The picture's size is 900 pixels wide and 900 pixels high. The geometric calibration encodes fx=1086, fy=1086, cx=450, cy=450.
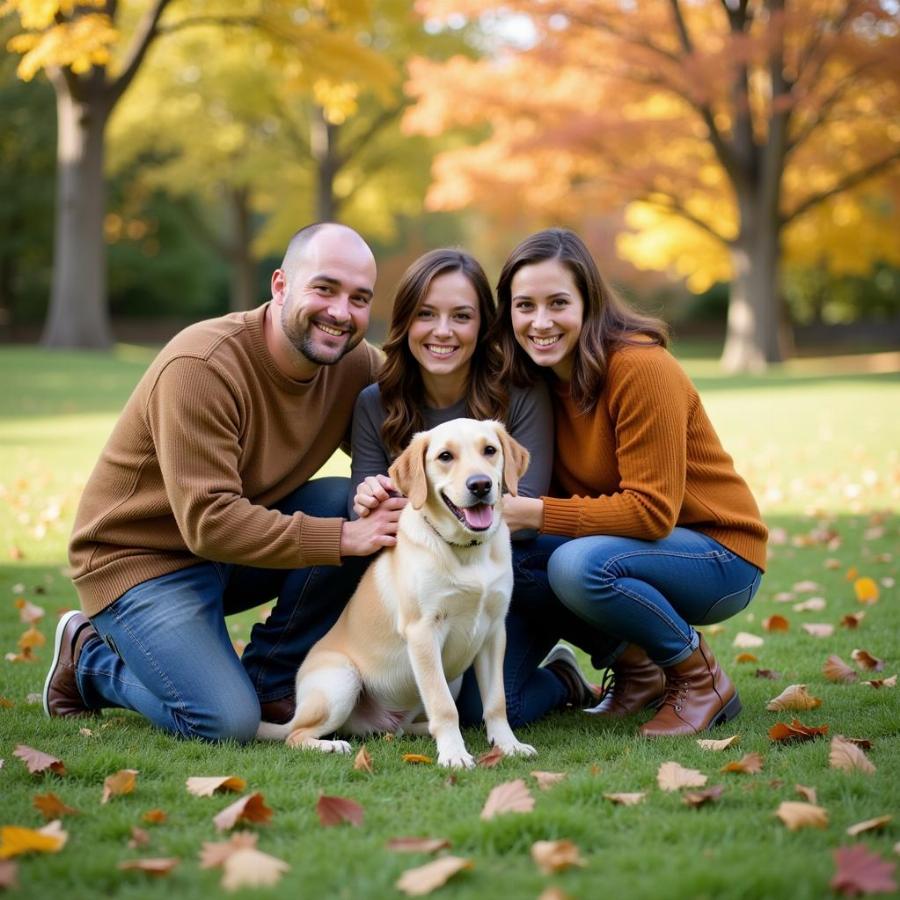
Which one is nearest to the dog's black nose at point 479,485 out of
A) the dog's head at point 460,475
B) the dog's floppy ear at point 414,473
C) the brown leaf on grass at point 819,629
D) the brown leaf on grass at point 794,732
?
the dog's head at point 460,475

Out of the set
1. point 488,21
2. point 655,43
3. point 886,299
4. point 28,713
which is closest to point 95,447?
point 28,713

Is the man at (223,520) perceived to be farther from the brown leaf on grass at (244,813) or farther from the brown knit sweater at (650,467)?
the brown leaf on grass at (244,813)

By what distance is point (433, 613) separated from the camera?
370 cm

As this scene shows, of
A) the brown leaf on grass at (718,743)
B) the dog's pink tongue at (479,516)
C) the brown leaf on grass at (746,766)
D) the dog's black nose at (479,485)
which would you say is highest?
the dog's black nose at (479,485)

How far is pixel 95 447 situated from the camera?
11000mm

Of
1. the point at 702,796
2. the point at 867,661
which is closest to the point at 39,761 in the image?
the point at 702,796

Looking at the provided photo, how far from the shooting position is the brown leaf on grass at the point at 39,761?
3.25m

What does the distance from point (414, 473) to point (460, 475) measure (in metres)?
0.19

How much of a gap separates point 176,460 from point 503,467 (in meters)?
1.16

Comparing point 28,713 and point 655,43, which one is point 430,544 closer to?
point 28,713

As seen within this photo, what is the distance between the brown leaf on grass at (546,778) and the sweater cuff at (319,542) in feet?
3.69

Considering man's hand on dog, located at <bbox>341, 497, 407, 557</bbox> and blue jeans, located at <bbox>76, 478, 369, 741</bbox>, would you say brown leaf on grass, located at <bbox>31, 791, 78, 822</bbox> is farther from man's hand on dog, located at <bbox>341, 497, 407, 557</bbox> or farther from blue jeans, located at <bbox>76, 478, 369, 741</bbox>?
man's hand on dog, located at <bbox>341, 497, 407, 557</bbox>

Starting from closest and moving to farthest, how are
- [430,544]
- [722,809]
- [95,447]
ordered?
[722,809] < [430,544] < [95,447]

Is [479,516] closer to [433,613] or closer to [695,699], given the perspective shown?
[433,613]
